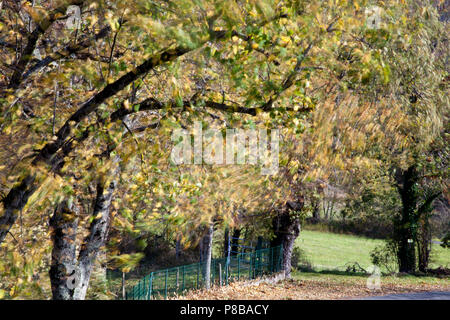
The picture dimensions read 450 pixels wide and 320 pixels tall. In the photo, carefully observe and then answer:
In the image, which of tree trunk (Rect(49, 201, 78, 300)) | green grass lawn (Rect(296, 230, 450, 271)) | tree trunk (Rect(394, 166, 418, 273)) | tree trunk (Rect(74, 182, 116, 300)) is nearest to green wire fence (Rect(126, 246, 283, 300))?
tree trunk (Rect(74, 182, 116, 300))

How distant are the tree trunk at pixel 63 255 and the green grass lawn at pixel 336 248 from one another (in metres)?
28.2

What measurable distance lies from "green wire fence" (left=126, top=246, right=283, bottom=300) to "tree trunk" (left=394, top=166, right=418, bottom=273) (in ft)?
25.0

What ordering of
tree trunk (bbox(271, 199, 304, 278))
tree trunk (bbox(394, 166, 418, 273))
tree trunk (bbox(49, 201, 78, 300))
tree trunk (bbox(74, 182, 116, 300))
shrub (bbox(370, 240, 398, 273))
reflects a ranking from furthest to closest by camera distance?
shrub (bbox(370, 240, 398, 273))
tree trunk (bbox(394, 166, 418, 273))
tree trunk (bbox(271, 199, 304, 278))
tree trunk (bbox(74, 182, 116, 300))
tree trunk (bbox(49, 201, 78, 300))

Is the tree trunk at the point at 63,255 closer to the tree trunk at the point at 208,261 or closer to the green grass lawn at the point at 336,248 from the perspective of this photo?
the tree trunk at the point at 208,261

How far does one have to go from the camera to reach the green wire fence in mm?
16031

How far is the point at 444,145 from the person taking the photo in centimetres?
2048

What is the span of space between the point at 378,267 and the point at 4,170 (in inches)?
887

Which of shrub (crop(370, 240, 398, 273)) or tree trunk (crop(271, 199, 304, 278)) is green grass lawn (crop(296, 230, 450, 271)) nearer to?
shrub (crop(370, 240, 398, 273))

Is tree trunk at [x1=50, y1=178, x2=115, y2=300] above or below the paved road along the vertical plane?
above

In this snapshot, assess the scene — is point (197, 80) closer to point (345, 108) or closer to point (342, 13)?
point (342, 13)

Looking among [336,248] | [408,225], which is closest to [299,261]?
[408,225]

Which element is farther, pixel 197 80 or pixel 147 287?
pixel 147 287

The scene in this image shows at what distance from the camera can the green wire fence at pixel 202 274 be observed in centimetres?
1603
